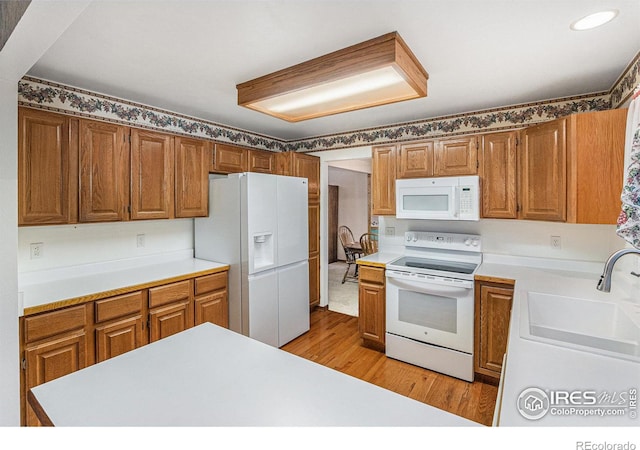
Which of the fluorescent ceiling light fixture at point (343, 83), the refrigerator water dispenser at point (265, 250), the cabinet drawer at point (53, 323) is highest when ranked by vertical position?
the fluorescent ceiling light fixture at point (343, 83)

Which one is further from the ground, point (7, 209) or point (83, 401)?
point (7, 209)

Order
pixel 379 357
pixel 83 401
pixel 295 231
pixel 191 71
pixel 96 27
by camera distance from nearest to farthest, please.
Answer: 1. pixel 83 401
2. pixel 96 27
3. pixel 191 71
4. pixel 379 357
5. pixel 295 231

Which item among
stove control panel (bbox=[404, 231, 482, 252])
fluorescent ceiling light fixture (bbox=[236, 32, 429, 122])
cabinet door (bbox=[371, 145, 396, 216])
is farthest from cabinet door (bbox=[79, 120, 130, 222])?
stove control panel (bbox=[404, 231, 482, 252])

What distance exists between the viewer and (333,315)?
3857 mm

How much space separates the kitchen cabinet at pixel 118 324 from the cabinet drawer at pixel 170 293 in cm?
7

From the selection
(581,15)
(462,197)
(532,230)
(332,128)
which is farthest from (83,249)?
(532,230)

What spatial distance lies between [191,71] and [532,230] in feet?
9.91

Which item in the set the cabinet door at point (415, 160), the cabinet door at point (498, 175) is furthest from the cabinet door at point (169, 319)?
the cabinet door at point (498, 175)

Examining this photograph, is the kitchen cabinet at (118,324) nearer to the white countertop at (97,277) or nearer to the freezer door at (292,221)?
the white countertop at (97,277)

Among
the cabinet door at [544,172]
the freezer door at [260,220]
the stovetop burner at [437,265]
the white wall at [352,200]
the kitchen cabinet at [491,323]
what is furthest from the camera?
the white wall at [352,200]

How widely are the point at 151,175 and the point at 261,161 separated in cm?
127

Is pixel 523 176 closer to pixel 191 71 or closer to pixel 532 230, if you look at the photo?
pixel 532 230

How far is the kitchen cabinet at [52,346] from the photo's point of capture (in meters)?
1.75

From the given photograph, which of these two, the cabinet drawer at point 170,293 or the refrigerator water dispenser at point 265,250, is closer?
the cabinet drawer at point 170,293
